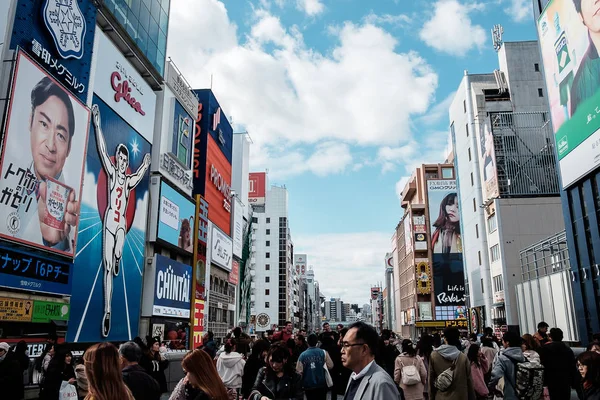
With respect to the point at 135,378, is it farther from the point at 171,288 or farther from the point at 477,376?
the point at 171,288

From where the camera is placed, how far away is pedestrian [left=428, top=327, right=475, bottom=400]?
20.4 ft

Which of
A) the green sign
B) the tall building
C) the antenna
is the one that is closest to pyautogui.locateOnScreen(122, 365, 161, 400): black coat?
the green sign

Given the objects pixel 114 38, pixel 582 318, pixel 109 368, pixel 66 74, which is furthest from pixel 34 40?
pixel 582 318

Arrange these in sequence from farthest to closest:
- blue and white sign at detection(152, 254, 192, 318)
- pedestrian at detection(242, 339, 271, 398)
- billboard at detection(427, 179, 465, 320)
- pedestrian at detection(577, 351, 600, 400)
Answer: billboard at detection(427, 179, 465, 320) → blue and white sign at detection(152, 254, 192, 318) → pedestrian at detection(242, 339, 271, 398) → pedestrian at detection(577, 351, 600, 400)

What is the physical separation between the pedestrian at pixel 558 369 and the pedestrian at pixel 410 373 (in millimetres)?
1905

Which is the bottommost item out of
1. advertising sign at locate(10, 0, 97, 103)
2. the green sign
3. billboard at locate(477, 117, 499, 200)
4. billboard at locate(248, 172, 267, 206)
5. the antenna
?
the green sign

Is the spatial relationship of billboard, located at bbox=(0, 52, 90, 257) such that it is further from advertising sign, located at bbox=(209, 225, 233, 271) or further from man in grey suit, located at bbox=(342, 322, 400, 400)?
advertising sign, located at bbox=(209, 225, 233, 271)

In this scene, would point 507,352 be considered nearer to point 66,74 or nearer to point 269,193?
point 66,74

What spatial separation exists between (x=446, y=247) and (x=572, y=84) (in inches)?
2390

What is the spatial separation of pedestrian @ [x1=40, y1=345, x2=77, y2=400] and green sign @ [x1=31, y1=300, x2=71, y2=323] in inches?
417

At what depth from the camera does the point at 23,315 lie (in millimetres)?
16781

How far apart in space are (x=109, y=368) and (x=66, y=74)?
63.9ft

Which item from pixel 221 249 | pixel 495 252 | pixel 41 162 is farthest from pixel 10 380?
pixel 495 252

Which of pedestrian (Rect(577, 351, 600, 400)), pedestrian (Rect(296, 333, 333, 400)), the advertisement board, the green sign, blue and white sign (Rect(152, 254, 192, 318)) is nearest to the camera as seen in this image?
pedestrian (Rect(577, 351, 600, 400))
